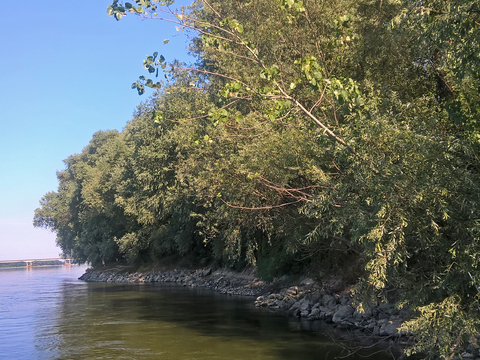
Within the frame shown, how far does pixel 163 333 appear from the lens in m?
17.6

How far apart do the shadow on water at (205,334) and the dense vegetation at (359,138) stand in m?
2.89

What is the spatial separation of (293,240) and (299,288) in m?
6.66

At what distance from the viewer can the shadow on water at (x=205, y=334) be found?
14.1m

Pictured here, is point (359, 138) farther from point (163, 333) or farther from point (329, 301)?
point (329, 301)

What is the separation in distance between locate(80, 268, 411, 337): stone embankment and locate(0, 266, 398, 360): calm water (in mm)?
1118

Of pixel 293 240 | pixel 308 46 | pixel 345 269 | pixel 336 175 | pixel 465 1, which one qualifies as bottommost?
pixel 345 269

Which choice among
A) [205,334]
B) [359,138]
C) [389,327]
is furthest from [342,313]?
[359,138]

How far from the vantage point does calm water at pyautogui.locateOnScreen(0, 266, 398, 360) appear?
559 inches

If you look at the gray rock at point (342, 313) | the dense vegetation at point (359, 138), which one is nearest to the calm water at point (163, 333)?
the gray rock at point (342, 313)

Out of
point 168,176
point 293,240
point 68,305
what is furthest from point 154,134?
point 293,240

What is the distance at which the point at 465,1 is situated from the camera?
24.8ft

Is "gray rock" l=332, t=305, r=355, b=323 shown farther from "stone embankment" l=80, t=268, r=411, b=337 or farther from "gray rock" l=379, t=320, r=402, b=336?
"gray rock" l=379, t=320, r=402, b=336

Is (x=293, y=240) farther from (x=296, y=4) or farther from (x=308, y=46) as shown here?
(x=296, y=4)

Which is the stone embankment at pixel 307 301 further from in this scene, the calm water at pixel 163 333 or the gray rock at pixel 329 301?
the calm water at pixel 163 333
